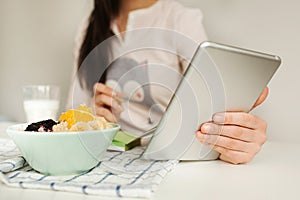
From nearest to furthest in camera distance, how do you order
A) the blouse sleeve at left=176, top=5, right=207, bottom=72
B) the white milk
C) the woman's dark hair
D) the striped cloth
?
the striped cloth
the white milk
the blouse sleeve at left=176, top=5, right=207, bottom=72
the woman's dark hair

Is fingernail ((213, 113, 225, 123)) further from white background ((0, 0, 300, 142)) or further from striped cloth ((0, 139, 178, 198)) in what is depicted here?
white background ((0, 0, 300, 142))

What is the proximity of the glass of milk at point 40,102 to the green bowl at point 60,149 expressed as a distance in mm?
824

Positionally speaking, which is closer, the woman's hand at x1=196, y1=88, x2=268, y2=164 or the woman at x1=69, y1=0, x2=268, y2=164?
the woman's hand at x1=196, y1=88, x2=268, y2=164

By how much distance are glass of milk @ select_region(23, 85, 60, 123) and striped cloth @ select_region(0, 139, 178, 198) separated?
27.8 inches

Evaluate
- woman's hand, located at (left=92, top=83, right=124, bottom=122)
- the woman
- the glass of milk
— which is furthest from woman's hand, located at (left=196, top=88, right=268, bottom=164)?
the glass of milk

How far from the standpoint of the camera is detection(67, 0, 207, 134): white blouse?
5.16ft

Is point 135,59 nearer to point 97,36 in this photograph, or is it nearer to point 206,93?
point 97,36

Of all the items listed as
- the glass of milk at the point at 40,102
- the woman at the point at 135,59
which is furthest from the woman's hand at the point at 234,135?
the glass of milk at the point at 40,102

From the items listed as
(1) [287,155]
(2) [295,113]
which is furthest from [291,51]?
(1) [287,155]

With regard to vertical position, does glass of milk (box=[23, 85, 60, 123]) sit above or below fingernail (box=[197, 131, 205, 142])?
below

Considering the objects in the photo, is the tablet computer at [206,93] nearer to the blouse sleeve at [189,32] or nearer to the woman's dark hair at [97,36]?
the blouse sleeve at [189,32]

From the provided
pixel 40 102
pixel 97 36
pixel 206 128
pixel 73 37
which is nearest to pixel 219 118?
pixel 206 128

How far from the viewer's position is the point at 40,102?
56.3 inches

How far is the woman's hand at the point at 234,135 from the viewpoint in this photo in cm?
71
